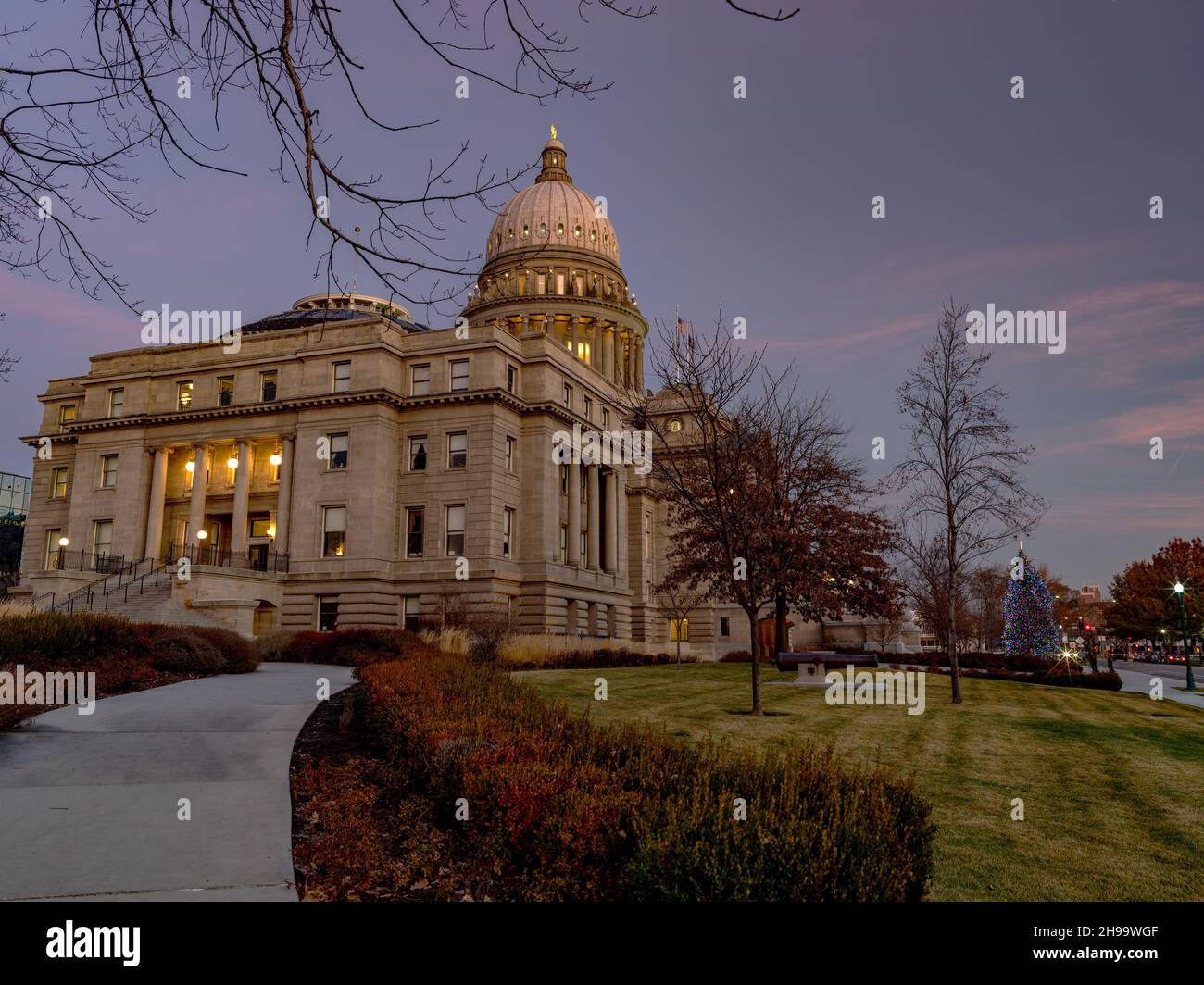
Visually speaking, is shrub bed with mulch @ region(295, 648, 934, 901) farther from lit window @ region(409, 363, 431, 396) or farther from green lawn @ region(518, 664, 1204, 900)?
lit window @ region(409, 363, 431, 396)

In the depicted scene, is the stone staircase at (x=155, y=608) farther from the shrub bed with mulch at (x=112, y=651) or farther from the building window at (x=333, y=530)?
the shrub bed with mulch at (x=112, y=651)

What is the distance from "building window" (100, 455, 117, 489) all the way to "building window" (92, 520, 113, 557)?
2457 millimetres

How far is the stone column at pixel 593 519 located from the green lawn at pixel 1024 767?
101 ft

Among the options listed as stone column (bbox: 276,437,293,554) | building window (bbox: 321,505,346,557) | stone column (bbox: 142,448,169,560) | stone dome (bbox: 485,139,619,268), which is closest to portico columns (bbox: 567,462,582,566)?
building window (bbox: 321,505,346,557)

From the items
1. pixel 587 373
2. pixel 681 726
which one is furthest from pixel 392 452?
pixel 681 726

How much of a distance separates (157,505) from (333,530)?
12.6 m

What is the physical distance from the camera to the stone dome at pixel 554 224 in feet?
290

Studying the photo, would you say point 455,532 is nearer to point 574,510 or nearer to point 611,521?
point 574,510

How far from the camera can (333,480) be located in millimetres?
47031

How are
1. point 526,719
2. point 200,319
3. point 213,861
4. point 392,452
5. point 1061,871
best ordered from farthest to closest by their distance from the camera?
point 392,452, point 200,319, point 526,719, point 1061,871, point 213,861

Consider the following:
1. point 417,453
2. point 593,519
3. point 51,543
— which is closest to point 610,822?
point 417,453
